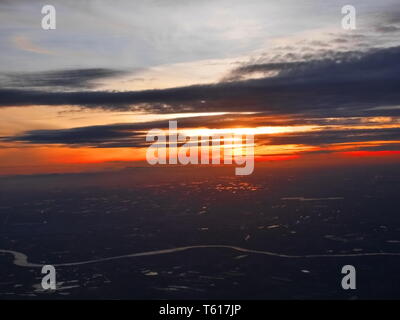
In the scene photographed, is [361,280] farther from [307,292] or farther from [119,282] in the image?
[119,282]
